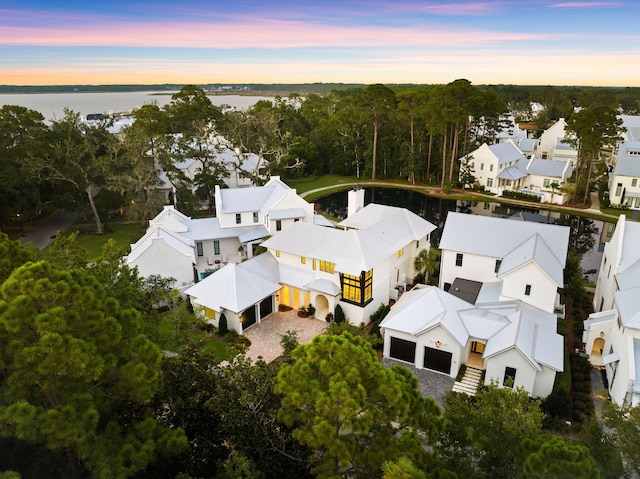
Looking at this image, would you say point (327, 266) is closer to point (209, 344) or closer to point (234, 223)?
point (209, 344)

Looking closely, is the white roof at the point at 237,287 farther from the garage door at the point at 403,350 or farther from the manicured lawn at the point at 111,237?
the manicured lawn at the point at 111,237

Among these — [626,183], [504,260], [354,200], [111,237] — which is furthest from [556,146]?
[111,237]

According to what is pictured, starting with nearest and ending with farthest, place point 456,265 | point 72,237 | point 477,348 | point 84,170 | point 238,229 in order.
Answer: point 72,237 → point 477,348 → point 456,265 → point 238,229 → point 84,170

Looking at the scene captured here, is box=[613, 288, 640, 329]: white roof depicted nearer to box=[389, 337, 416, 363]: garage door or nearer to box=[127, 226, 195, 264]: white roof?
box=[389, 337, 416, 363]: garage door

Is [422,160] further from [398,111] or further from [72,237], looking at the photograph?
[72,237]

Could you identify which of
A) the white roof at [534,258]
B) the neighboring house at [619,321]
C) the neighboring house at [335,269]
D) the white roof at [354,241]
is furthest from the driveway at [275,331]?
the neighboring house at [619,321]

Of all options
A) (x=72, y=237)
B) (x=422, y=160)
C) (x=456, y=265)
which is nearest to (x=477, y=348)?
(x=456, y=265)
